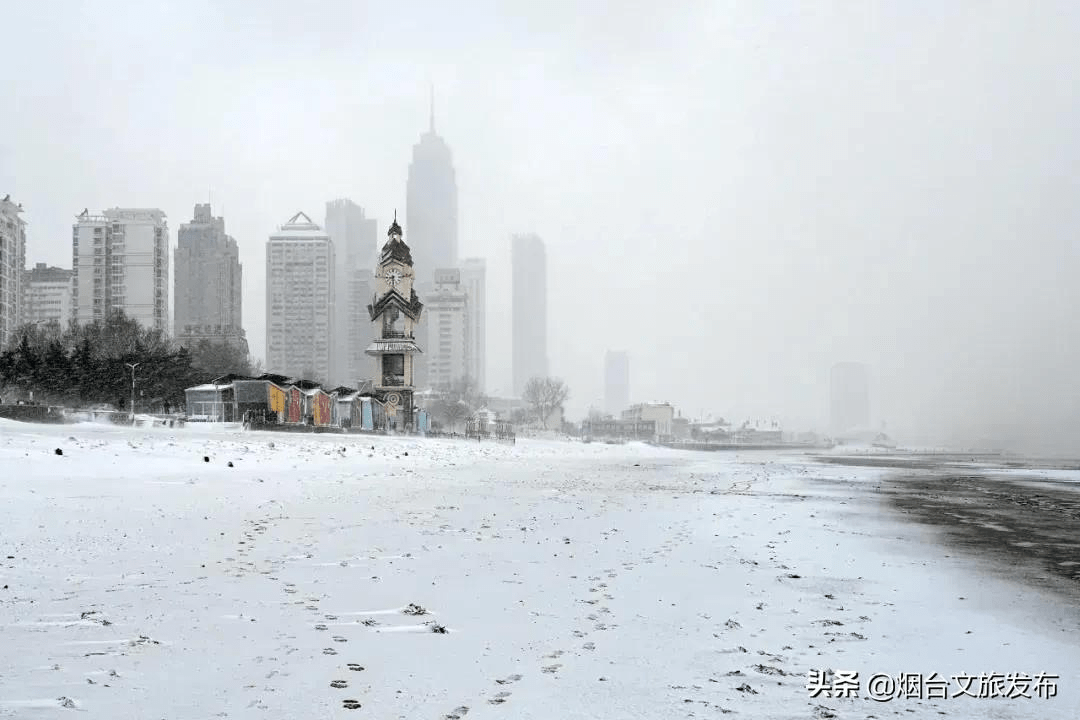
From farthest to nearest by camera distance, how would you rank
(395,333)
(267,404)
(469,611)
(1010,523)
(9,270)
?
(9,270), (395,333), (267,404), (1010,523), (469,611)

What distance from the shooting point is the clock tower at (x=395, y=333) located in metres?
75.1

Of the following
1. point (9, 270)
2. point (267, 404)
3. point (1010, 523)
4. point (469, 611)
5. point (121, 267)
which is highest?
point (121, 267)

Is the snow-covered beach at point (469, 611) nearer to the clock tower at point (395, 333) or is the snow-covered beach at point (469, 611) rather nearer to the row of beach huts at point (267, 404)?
the row of beach huts at point (267, 404)

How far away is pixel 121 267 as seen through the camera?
17375 cm

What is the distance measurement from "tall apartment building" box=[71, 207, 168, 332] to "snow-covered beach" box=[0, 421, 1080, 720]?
6814 inches

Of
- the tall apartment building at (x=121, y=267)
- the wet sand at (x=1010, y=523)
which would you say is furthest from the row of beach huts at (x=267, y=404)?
the tall apartment building at (x=121, y=267)

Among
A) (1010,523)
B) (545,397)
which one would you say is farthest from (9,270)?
(1010,523)

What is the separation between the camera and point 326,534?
550 inches

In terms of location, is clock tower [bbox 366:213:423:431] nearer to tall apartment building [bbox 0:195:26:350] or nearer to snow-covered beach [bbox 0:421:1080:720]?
snow-covered beach [bbox 0:421:1080:720]

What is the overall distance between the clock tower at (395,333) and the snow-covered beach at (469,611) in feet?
183

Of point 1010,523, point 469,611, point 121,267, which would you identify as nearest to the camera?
point 469,611

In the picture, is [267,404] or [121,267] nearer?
[267,404]

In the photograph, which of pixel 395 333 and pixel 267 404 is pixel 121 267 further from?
pixel 267 404

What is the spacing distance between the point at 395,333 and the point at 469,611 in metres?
69.2
